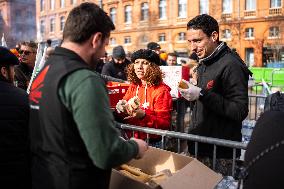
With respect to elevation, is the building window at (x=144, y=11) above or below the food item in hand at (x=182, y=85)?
above

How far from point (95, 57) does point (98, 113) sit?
38cm

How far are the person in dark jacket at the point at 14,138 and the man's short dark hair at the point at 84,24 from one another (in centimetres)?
66

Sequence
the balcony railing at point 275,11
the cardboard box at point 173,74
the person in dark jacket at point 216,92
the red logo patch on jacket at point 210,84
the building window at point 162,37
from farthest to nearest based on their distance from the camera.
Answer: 1. the building window at point 162,37
2. the balcony railing at point 275,11
3. the cardboard box at point 173,74
4. the red logo patch on jacket at point 210,84
5. the person in dark jacket at point 216,92

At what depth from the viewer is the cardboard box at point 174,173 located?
205 centimetres

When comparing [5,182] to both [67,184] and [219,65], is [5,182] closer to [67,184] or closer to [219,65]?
[67,184]

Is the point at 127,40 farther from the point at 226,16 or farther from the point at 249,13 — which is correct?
the point at 249,13

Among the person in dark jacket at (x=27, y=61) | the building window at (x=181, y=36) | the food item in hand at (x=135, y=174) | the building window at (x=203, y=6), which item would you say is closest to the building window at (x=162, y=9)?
the building window at (x=181, y=36)

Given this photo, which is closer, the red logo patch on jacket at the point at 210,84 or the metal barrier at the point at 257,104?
the red logo patch on jacket at the point at 210,84

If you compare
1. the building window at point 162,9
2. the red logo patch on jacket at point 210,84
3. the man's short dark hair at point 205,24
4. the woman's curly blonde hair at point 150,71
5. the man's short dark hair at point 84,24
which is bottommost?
the red logo patch on jacket at point 210,84

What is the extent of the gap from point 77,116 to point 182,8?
119 ft

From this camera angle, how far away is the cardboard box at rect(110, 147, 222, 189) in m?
2.05

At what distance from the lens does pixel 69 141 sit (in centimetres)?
176

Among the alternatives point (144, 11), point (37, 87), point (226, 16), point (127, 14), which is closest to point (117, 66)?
point (37, 87)

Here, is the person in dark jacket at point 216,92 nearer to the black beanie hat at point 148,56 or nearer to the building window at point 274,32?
the black beanie hat at point 148,56
